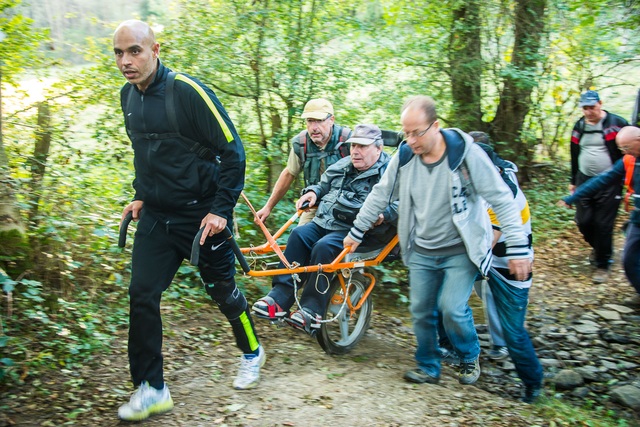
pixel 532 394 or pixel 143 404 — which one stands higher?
pixel 143 404

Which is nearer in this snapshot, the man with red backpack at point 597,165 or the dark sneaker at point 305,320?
the dark sneaker at point 305,320

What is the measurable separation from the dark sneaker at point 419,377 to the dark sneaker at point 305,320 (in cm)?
81

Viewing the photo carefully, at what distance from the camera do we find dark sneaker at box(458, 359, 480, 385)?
4.89 meters

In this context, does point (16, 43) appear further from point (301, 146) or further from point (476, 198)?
point (476, 198)

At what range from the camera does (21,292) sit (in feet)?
15.8

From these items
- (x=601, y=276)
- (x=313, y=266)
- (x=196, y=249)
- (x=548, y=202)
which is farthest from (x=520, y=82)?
(x=196, y=249)

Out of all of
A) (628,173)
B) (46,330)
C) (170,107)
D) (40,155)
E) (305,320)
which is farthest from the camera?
(628,173)

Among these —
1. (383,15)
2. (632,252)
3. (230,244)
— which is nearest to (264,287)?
(230,244)

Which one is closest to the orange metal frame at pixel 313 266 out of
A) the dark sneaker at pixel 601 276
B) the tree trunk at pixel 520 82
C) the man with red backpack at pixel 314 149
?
the man with red backpack at pixel 314 149

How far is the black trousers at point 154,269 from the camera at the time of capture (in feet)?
12.5

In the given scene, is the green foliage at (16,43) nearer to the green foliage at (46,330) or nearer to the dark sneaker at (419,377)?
the green foliage at (46,330)

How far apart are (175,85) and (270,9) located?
4.49 m

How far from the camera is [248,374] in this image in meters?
4.45

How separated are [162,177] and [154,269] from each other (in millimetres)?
573
